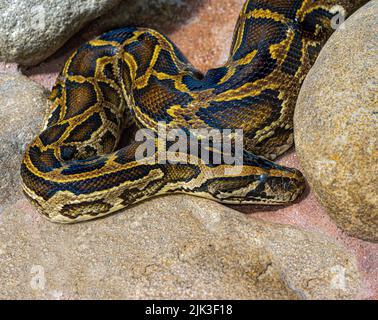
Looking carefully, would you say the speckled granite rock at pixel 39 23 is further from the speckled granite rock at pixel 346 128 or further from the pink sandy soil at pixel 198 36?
the speckled granite rock at pixel 346 128

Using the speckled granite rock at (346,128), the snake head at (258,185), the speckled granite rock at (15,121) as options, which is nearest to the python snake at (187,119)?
the snake head at (258,185)

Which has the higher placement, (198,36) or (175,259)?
(198,36)

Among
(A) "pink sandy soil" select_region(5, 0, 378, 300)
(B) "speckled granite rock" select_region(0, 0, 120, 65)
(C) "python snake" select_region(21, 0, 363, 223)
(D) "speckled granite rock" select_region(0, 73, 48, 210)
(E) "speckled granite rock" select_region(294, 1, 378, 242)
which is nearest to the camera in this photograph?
(E) "speckled granite rock" select_region(294, 1, 378, 242)

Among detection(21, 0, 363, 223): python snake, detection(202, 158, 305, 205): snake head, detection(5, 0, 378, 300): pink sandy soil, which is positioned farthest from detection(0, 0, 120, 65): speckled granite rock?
detection(202, 158, 305, 205): snake head

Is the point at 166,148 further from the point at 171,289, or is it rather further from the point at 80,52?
the point at 80,52

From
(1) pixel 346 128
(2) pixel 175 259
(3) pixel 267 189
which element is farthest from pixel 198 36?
(2) pixel 175 259

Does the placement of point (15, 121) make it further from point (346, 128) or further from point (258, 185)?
point (346, 128)

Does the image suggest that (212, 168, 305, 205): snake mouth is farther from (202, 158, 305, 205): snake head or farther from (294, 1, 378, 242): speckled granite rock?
(294, 1, 378, 242): speckled granite rock
